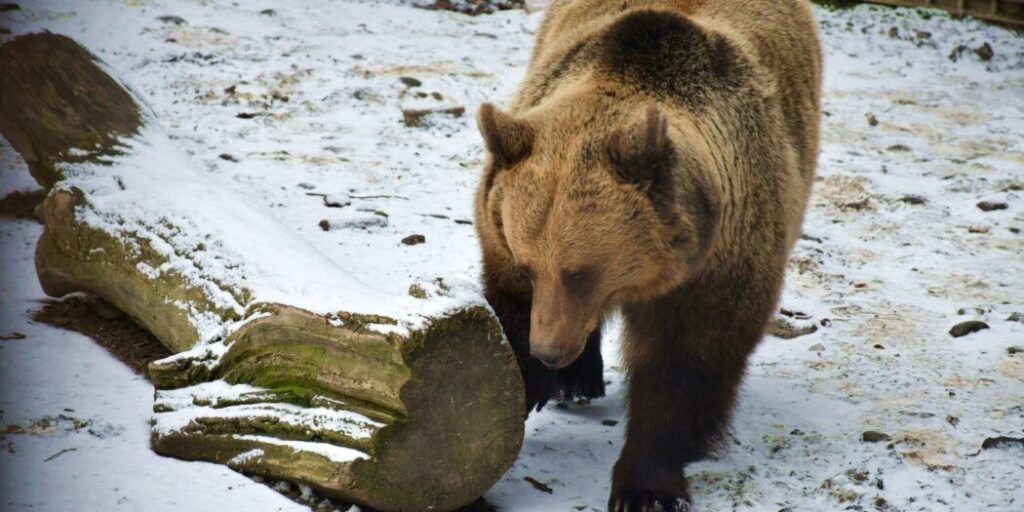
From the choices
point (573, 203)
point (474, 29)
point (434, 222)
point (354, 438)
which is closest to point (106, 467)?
point (354, 438)

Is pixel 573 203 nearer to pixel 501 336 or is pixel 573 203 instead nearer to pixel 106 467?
pixel 501 336

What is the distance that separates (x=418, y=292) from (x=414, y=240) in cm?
257

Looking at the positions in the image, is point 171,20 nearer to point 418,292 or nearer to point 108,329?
point 108,329

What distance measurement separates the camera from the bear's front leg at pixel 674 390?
405cm

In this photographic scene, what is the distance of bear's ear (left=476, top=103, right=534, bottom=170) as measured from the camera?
361 centimetres

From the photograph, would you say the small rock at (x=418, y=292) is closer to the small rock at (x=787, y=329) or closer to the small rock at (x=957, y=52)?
the small rock at (x=787, y=329)

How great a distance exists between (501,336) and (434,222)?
290cm

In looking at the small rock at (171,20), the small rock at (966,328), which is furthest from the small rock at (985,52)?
the small rock at (171,20)

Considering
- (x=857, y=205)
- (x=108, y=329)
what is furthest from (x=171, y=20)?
(x=857, y=205)

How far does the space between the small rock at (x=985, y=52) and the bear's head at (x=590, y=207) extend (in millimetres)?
7657

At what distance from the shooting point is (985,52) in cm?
1020

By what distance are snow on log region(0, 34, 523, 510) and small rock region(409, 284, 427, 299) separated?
0.12 ft

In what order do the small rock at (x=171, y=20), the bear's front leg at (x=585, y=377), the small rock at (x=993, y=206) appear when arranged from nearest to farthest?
the bear's front leg at (x=585, y=377)
the small rock at (x=993, y=206)
the small rock at (x=171, y=20)

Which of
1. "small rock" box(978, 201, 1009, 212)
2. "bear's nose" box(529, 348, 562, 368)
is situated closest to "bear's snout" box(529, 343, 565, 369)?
"bear's nose" box(529, 348, 562, 368)
